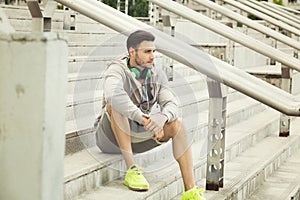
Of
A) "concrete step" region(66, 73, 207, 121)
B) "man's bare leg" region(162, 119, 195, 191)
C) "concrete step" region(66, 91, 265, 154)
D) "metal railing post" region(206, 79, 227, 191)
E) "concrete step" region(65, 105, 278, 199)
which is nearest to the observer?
"concrete step" region(65, 105, 278, 199)

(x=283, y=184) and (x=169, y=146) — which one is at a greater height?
(x=169, y=146)

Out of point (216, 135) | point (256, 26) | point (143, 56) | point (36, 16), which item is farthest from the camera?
point (256, 26)

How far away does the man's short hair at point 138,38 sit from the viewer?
9.80ft

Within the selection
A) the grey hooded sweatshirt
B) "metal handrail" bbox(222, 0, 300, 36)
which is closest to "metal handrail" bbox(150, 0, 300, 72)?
the grey hooded sweatshirt

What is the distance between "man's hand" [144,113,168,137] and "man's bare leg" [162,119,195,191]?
0.08 metres

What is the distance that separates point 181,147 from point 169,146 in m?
0.76

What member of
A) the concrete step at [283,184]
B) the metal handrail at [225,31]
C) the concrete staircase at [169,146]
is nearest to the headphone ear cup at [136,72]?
the concrete staircase at [169,146]

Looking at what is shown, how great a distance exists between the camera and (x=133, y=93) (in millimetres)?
3184

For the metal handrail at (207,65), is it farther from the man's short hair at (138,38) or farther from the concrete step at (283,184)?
the concrete step at (283,184)

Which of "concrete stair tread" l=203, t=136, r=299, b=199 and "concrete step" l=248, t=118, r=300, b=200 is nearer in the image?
"concrete stair tread" l=203, t=136, r=299, b=199

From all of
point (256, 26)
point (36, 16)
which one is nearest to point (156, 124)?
point (36, 16)

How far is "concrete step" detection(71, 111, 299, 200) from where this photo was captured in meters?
3.06

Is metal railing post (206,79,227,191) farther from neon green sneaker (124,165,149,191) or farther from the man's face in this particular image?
neon green sneaker (124,165,149,191)

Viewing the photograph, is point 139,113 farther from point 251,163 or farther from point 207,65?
point 251,163
